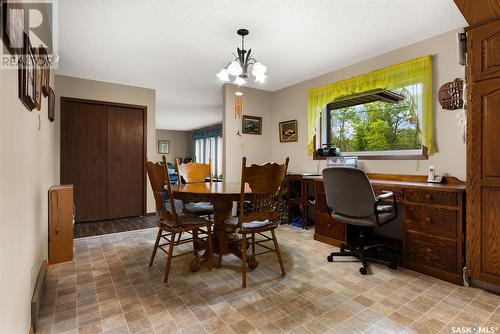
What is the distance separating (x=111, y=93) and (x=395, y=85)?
4.20 m

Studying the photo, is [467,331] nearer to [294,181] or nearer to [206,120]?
[294,181]

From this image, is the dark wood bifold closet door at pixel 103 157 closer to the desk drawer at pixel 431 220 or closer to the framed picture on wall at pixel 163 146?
the desk drawer at pixel 431 220

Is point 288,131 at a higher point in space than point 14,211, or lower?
higher

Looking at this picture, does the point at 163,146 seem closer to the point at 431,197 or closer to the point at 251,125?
the point at 251,125

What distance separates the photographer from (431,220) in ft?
7.40

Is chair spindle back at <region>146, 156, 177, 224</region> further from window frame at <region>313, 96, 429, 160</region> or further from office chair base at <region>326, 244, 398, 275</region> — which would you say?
window frame at <region>313, 96, 429, 160</region>

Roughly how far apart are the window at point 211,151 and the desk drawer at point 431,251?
23.4 ft

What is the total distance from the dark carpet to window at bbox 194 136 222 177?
4858 mm

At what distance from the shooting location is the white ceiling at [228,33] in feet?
7.38

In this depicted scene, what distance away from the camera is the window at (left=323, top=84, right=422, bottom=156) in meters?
2.98

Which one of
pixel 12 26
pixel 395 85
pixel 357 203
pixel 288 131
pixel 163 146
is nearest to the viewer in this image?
pixel 12 26

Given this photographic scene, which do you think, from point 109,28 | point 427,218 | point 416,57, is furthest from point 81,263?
point 416,57

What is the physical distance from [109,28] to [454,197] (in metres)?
3.46

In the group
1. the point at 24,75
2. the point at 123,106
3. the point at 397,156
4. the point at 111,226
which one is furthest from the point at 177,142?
the point at 24,75
